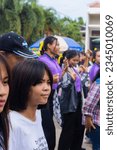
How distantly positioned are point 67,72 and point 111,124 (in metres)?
2.26

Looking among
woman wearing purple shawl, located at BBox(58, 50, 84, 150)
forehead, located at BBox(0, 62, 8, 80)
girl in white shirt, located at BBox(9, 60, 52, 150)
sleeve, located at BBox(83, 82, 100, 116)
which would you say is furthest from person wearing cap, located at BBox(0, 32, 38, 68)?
woman wearing purple shawl, located at BBox(58, 50, 84, 150)

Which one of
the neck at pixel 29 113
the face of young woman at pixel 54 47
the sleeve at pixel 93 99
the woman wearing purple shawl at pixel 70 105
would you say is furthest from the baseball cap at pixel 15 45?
the woman wearing purple shawl at pixel 70 105

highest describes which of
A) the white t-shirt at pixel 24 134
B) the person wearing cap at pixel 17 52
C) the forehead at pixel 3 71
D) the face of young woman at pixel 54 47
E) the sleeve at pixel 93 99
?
the face of young woman at pixel 54 47

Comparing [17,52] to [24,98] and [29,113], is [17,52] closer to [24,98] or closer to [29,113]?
[24,98]

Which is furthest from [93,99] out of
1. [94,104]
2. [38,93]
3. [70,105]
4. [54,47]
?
[38,93]

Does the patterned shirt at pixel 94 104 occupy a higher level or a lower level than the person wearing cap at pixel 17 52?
lower

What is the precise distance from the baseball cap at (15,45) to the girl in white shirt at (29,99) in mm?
334

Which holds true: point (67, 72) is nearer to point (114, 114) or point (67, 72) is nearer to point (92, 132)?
point (92, 132)

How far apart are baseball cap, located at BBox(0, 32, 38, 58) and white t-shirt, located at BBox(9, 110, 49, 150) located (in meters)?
0.57

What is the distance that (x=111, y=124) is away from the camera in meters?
3.59

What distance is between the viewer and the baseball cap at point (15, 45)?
3.08 m

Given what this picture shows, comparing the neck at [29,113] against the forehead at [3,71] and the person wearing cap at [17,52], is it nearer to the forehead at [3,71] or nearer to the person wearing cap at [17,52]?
the person wearing cap at [17,52]

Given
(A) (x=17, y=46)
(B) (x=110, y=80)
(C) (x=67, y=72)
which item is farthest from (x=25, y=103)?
(C) (x=67, y=72)

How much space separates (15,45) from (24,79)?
481mm
